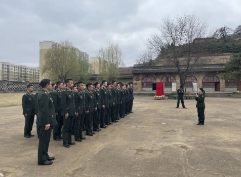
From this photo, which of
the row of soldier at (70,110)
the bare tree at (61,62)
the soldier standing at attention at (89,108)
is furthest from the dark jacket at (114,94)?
the bare tree at (61,62)

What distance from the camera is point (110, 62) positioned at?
3622 cm

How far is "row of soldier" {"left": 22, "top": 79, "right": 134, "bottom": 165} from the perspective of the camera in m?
4.16

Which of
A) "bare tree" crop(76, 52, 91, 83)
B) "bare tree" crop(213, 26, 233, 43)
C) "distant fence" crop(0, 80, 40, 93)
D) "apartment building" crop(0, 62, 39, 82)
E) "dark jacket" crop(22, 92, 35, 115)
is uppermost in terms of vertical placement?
"bare tree" crop(213, 26, 233, 43)

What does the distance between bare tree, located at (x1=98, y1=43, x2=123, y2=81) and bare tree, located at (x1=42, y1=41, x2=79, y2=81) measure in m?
5.17

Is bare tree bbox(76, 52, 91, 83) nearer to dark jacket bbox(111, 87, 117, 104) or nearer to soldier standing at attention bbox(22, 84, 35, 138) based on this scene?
dark jacket bbox(111, 87, 117, 104)

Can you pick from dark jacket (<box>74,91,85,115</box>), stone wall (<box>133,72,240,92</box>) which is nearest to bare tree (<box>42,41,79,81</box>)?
stone wall (<box>133,72,240,92</box>)

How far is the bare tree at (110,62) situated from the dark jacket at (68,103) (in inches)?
1197

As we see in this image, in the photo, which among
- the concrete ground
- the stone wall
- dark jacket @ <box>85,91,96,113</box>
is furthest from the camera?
the stone wall

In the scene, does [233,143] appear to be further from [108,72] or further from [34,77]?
[34,77]

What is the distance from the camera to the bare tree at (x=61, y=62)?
104 ft

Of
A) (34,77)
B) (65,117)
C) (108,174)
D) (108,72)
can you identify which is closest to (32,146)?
(65,117)

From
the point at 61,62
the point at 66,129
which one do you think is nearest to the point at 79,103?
the point at 66,129

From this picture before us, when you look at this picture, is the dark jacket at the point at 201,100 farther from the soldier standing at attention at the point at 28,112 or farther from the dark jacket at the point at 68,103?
the soldier standing at attention at the point at 28,112

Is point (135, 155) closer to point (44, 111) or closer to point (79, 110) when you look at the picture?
point (79, 110)
